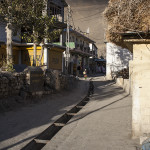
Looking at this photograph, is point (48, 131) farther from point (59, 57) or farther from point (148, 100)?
point (59, 57)

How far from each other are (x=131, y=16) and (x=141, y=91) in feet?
6.18

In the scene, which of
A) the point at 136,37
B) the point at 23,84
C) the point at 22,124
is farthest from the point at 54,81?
the point at 136,37

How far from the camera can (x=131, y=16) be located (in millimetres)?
5148

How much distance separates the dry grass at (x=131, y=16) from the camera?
16.5 ft

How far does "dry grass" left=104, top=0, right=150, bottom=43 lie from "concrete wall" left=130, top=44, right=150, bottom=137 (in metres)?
0.54

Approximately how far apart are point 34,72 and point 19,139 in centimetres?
665

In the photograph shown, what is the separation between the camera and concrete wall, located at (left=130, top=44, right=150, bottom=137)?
5.21 metres

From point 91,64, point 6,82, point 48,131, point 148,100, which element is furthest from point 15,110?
point 91,64

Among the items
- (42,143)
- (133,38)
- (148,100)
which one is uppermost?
(133,38)

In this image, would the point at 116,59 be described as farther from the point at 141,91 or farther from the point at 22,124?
the point at 141,91

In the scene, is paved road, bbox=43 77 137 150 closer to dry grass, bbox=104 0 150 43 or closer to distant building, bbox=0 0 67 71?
dry grass, bbox=104 0 150 43

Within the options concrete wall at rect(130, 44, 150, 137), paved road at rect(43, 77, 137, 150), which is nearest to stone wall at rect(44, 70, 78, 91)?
paved road at rect(43, 77, 137, 150)

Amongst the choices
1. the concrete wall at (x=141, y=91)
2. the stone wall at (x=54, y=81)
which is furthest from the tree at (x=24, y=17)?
the concrete wall at (x=141, y=91)

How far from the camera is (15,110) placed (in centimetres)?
908
